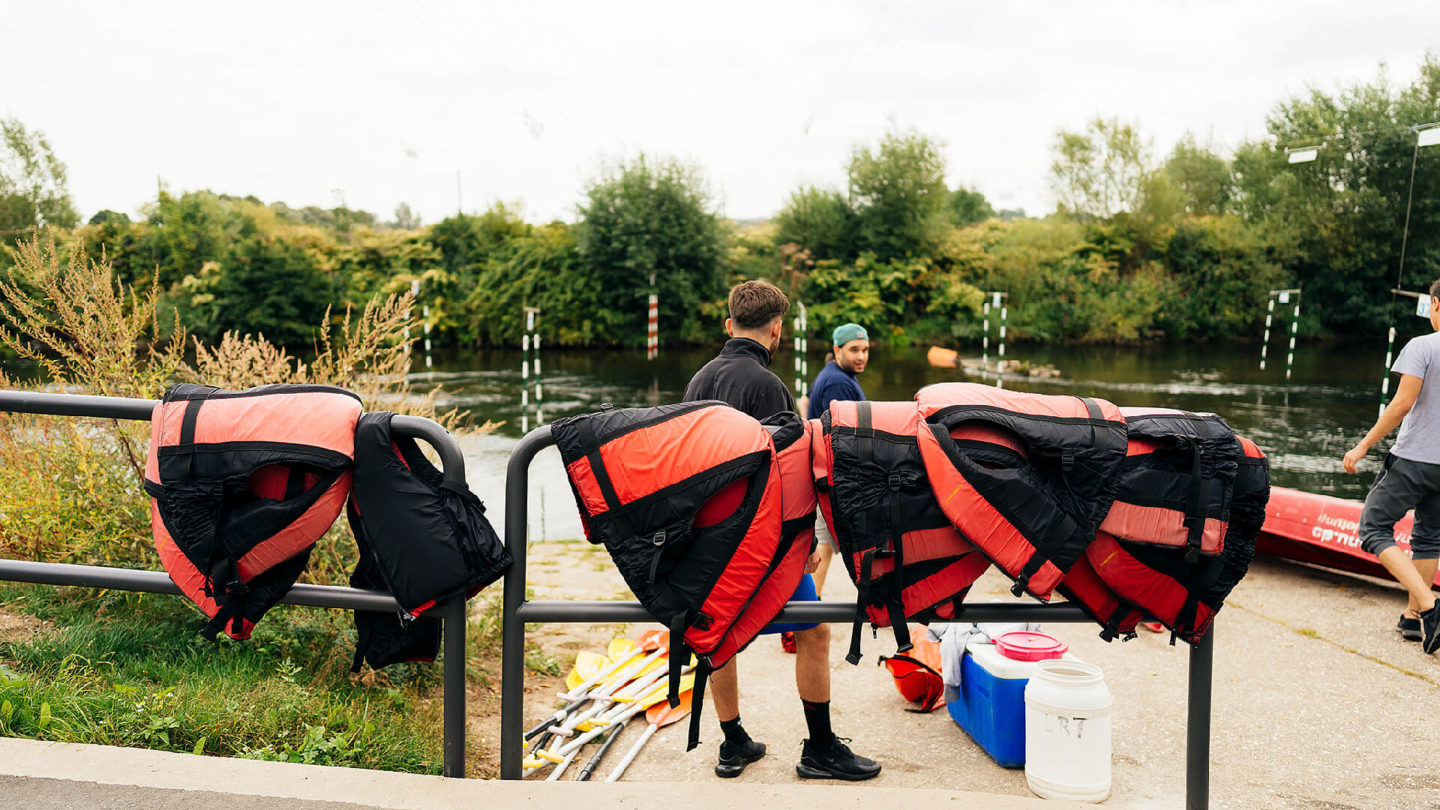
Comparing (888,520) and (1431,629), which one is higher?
(888,520)

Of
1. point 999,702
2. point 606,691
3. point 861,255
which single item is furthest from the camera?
point 861,255

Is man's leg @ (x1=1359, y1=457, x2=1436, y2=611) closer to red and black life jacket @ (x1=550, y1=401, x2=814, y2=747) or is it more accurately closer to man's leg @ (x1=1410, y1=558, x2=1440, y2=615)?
A: man's leg @ (x1=1410, y1=558, x2=1440, y2=615)

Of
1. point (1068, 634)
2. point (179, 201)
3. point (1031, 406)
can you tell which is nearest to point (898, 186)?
point (179, 201)

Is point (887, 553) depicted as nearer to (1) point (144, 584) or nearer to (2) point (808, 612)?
(2) point (808, 612)

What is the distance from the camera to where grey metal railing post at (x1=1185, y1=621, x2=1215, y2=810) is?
2.59 meters

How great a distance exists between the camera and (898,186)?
113 feet

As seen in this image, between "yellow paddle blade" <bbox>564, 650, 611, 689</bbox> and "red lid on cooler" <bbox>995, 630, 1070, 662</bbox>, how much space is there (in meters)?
2.00

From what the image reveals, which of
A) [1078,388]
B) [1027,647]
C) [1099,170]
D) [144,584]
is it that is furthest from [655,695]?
[1099,170]

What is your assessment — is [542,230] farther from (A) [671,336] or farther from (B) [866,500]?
(B) [866,500]

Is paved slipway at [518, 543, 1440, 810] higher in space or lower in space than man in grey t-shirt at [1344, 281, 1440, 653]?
lower

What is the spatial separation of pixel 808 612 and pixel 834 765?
3.84 ft

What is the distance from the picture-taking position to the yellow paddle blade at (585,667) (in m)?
4.71

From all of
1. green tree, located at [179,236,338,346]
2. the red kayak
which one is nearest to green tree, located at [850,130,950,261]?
green tree, located at [179,236,338,346]

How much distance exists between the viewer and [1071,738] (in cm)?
323
